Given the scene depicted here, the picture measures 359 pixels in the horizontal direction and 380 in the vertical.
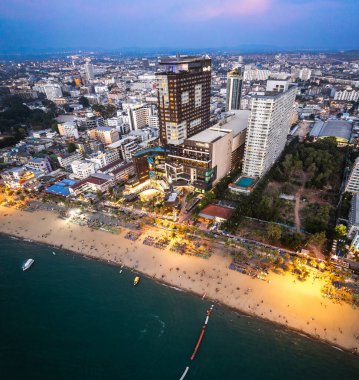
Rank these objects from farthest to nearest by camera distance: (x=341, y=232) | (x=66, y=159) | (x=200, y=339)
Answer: (x=66, y=159) → (x=341, y=232) → (x=200, y=339)

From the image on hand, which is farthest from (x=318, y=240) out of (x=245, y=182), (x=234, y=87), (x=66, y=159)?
(x=234, y=87)

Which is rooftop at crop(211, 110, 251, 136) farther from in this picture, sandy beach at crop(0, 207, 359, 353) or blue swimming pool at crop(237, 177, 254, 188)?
sandy beach at crop(0, 207, 359, 353)

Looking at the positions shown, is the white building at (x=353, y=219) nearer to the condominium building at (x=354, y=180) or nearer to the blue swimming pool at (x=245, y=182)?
the condominium building at (x=354, y=180)

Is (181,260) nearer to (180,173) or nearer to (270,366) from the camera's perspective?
(270,366)

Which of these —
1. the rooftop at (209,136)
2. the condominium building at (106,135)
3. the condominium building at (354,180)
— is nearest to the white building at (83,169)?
the condominium building at (106,135)

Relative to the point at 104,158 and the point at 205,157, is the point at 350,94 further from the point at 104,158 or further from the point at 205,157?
the point at 104,158

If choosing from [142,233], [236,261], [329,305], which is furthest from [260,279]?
[142,233]

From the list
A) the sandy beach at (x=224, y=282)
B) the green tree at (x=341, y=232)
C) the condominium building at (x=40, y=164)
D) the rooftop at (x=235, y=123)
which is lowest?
the sandy beach at (x=224, y=282)
